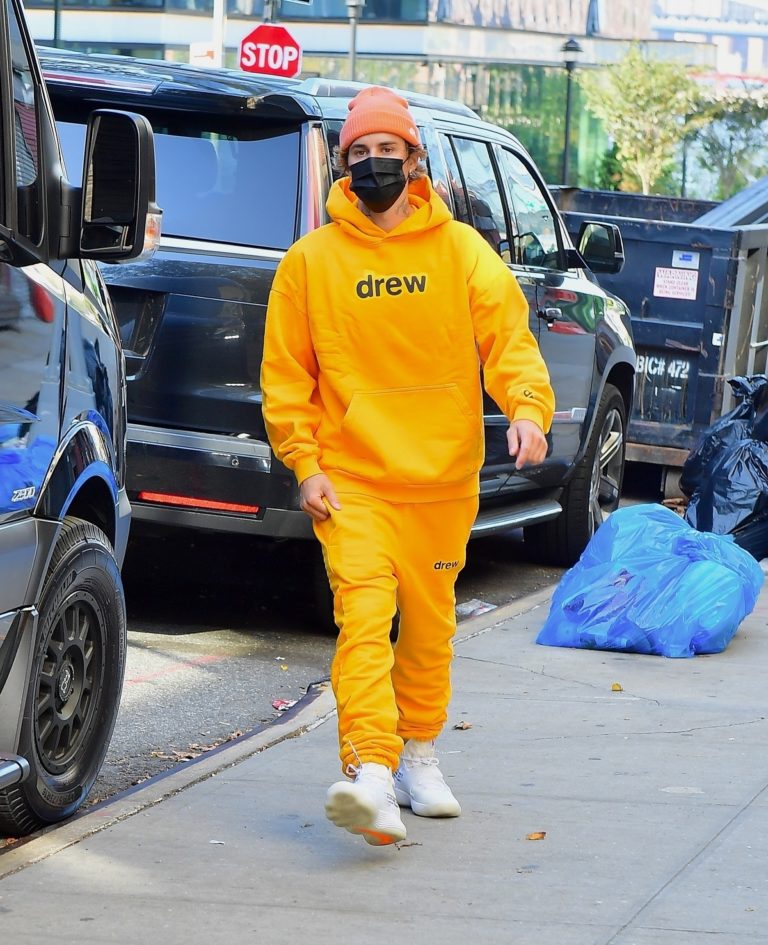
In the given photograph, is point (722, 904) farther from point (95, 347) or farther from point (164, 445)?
point (164, 445)

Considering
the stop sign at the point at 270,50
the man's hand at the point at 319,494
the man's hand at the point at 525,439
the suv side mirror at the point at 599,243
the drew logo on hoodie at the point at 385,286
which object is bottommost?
the man's hand at the point at 319,494

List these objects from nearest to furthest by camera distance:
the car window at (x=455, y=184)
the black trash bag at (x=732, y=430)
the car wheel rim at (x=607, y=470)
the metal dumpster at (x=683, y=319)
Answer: the car window at (x=455, y=184), the car wheel rim at (x=607, y=470), the black trash bag at (x=732, y=430), the metal dumpster at (x=683, y=319)

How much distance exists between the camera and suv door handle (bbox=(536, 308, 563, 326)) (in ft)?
24.8

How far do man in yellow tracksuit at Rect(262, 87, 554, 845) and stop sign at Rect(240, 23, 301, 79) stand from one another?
38.6 ft

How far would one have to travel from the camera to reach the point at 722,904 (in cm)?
375

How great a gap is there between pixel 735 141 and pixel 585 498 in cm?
4522

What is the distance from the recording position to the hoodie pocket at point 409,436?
4.15 metres

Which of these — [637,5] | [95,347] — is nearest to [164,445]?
[95,347]

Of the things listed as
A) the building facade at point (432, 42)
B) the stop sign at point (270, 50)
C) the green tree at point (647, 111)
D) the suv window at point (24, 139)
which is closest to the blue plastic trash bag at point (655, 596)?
the suv window at point (24, 139)

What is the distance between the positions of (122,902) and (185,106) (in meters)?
3.26

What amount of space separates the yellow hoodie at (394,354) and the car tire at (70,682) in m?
0.58

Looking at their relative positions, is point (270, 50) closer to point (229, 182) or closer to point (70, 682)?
point (229, 182)

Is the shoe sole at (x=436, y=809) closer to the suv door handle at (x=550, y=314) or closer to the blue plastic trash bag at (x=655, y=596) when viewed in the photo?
the blue plastic trash bag at (x=655, y=596)

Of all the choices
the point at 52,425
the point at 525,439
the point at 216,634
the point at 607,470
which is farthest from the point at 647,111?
the point at 52,425
